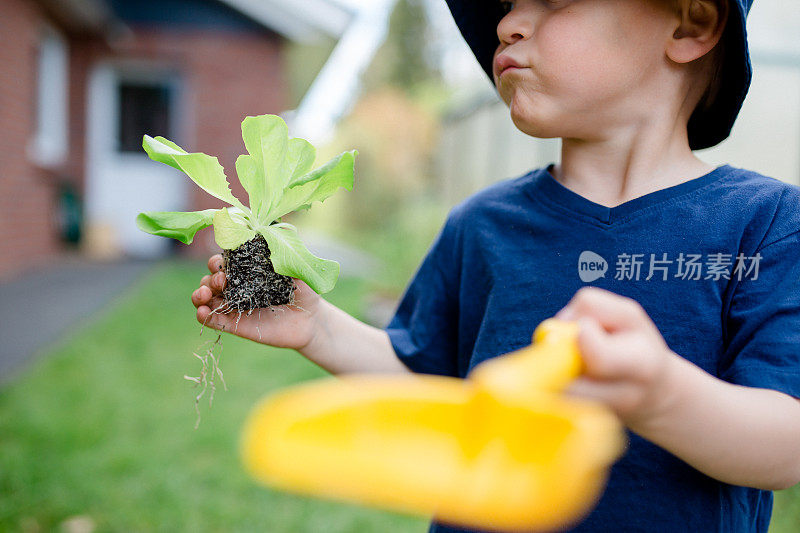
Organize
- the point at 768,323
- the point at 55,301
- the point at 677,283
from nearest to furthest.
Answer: the point at 768,323
the point at 677,283
the point at 55,301

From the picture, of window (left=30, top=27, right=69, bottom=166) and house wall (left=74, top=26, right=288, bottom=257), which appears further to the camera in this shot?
house wall (left=74, top=26, right=288, bottom=257)

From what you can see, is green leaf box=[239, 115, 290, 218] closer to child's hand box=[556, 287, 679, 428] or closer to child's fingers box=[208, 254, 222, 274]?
child's fingers box=[208, 254, 222, 274]

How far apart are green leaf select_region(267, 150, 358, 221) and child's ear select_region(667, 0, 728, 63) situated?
59 centimetres

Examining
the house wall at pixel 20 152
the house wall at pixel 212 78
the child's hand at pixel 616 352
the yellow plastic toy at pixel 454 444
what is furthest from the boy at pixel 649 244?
the house wall at pixel 212 78

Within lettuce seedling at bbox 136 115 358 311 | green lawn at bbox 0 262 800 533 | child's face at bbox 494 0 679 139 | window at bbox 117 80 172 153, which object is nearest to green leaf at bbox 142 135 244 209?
lettuce seedling at bbox 136 115 358 311

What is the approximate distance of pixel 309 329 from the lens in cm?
127

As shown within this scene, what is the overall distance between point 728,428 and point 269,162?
85cm

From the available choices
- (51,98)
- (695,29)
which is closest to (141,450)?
(695,29)

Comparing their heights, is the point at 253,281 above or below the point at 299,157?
below

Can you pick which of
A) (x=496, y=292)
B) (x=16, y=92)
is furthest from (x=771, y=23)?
(x=16, y=92)

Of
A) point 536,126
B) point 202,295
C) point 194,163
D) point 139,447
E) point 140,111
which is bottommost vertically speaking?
point 139,447

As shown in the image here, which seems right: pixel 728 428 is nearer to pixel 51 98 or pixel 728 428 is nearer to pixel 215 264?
pixel 215 264

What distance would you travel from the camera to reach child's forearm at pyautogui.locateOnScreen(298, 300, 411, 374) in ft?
4.29

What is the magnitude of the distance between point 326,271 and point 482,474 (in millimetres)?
656
